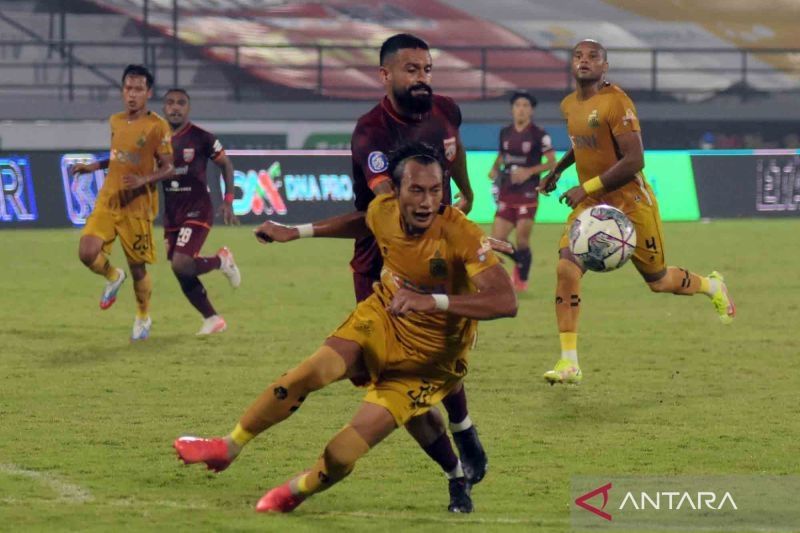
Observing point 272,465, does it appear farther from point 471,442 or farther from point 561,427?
point 561,427

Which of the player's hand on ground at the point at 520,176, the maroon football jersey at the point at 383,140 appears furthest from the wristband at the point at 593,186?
the player's hand on ground at the point at 520,176

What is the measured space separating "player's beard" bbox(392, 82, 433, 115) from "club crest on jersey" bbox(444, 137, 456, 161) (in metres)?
0.21

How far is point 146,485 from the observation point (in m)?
7.46

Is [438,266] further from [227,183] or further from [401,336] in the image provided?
[227,183]

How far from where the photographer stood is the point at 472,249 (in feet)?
21.5

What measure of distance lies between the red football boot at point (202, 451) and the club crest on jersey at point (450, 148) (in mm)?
1968

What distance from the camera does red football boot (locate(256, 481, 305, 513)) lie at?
22.0ft

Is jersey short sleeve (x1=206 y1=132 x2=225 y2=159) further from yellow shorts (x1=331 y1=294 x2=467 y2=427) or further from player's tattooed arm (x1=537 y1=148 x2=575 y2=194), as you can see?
yellow shorts (x1=331 y1=294 x2=467 y2=427)

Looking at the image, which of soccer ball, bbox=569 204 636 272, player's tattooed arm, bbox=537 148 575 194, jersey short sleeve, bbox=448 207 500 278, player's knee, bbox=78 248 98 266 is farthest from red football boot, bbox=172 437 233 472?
player's knee, bbox=78 248 98 266

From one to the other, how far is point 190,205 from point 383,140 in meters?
6.72

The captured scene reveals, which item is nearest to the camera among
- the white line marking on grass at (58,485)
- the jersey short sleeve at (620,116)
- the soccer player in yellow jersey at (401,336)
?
the soccer player in yellow jersey at (401,336)

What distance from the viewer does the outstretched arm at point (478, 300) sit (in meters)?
6.28

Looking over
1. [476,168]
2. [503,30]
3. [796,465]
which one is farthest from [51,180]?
[796,465]

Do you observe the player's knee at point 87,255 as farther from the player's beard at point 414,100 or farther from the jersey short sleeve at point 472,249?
the jersey short sleeve at point 472,249
